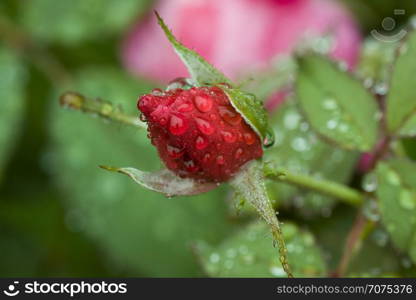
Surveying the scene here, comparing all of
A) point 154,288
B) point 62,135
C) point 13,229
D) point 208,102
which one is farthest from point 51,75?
point 208,102

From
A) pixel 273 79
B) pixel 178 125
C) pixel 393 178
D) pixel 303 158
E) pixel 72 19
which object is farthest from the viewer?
pixel 72 19

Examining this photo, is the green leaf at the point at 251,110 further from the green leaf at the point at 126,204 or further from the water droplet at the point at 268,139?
the green leaf at the point at 126,204

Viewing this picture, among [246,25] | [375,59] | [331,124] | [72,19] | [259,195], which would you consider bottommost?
[259,195]

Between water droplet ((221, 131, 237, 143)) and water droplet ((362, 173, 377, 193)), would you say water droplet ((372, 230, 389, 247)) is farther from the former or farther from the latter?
water droplet ((221, 131, 237, 143))

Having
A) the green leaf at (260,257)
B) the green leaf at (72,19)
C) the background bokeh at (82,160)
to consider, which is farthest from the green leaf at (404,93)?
the green leaf at (72,19)

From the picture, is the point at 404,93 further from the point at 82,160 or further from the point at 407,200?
the point at 82,160

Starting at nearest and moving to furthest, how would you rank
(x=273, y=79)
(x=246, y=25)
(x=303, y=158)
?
(x=303, y=158), (x=273, y=79), (x=246, y=25)

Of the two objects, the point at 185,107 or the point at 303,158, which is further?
the point at 303,158

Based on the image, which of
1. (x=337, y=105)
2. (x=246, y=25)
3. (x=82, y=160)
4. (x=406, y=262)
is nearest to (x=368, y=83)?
(x=337, y=105)
